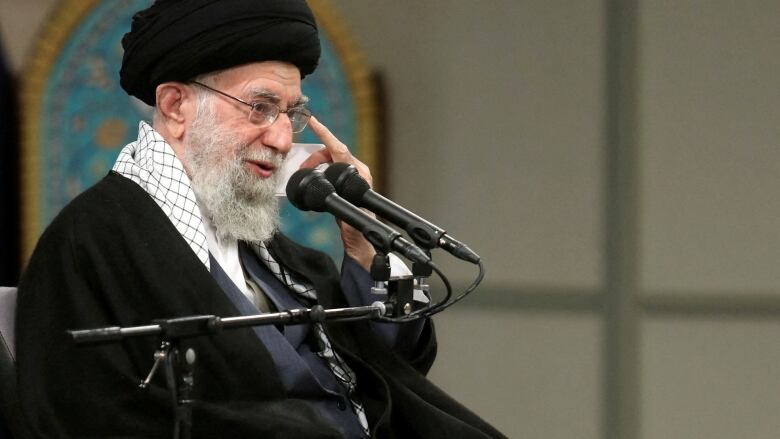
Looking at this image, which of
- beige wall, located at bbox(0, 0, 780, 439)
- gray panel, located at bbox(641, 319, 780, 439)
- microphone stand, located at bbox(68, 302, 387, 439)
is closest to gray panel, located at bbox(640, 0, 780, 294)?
beige wall, located at bbox(0, 0, 780, 439)

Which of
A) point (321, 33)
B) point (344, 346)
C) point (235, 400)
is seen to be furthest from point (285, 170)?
point (321, 33)

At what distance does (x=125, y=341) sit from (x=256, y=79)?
2.10 feet

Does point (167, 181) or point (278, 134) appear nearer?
point (167, 181)

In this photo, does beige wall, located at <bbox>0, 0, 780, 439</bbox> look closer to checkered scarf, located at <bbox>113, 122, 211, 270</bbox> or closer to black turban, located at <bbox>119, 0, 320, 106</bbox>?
black turban, located at <bbox>119, 0, 320, 106</bbox>

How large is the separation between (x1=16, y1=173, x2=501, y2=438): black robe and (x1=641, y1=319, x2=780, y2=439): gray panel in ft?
6.69

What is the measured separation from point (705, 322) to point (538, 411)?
643mm

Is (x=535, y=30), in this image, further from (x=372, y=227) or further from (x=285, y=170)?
(x=372, y=227)

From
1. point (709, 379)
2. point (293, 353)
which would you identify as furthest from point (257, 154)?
point (709, 379)

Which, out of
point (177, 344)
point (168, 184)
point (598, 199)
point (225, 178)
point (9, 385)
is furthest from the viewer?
point (598, 199)

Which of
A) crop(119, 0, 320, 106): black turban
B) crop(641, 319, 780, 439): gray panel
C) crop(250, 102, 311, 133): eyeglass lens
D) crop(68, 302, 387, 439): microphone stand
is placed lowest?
crop(641, 319, 780, 439): gray panel

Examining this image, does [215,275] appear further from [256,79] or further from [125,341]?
[256,79]

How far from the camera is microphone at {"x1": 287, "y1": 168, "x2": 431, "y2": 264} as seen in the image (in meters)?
2.09

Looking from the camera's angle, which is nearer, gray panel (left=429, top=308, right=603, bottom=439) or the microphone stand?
the microphone stand

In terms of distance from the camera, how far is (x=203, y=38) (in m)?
2.53
